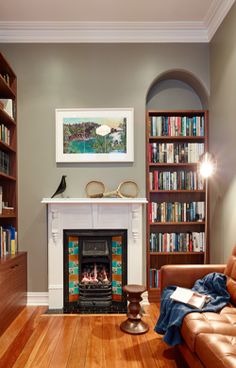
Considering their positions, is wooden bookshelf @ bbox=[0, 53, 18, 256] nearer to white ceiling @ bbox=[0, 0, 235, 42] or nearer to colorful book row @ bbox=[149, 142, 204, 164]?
white ceiling @ bbox=[0, 0, 235, 42]

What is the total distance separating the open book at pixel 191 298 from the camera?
2154 mm

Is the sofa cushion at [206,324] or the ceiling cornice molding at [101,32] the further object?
the ceiling cornice molding at [101,32]

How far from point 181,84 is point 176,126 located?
654mm

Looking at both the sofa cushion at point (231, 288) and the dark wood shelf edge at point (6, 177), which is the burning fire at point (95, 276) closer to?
the dark wood shelf edge at point (6, 177)

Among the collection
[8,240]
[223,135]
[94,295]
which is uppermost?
[223,135]

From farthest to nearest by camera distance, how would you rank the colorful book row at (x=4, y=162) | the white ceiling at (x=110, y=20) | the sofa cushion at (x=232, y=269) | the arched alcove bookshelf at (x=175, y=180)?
1. the arched alcove bookshelf at (x=175, y=180)
2. the colorful book row at (x=4, y=162)
3. the white ceiling at (x=110, y=20)
4. the sofa cushion at (x=232, y=269)

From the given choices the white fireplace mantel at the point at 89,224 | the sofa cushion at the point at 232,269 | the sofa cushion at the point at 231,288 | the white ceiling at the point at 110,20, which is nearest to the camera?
the sofa cushion at the point at 231,288

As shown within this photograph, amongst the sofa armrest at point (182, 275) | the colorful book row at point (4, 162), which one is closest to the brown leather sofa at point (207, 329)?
the sofa armrest at point (182, 275)

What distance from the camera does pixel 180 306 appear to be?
214cm

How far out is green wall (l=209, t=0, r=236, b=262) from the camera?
3.01 m

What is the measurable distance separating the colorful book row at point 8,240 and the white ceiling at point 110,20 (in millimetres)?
2267

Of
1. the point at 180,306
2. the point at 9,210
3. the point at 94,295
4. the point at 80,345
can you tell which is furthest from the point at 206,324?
the point at 9,210

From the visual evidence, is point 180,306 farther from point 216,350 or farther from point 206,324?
point 216,350

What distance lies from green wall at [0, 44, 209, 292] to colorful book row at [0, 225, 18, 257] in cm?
13
